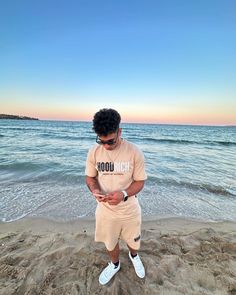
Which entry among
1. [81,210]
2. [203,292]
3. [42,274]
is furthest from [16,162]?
[203,292]

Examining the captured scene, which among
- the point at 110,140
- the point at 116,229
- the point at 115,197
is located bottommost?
the point at 116,229

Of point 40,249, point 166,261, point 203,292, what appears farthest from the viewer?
point 40,249

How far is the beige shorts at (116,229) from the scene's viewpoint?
2537mm

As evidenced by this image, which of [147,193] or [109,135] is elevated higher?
[109,135]

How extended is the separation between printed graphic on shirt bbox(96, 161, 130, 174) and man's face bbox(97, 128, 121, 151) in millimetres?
182

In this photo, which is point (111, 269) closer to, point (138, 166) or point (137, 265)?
point (137, 265)

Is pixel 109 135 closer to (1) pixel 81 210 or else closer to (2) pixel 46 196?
(1) pixel 81 210

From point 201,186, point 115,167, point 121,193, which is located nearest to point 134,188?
point 121,193

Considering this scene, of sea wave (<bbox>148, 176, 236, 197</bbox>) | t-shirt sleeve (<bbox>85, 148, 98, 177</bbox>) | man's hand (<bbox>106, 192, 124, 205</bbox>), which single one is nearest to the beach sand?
man's hand (<bbox>106, 192, 124, 205</bbox>)

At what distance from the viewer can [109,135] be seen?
2141 millimetres

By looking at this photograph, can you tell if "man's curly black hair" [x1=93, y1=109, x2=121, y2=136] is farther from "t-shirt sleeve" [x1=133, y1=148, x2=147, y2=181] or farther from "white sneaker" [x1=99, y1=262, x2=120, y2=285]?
"white sneaker" [x1=99, y1=262, x2=120, y2=285]

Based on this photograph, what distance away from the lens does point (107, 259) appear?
3.14m

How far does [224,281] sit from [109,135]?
7.88ft

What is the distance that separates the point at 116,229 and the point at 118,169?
0.78 meters
